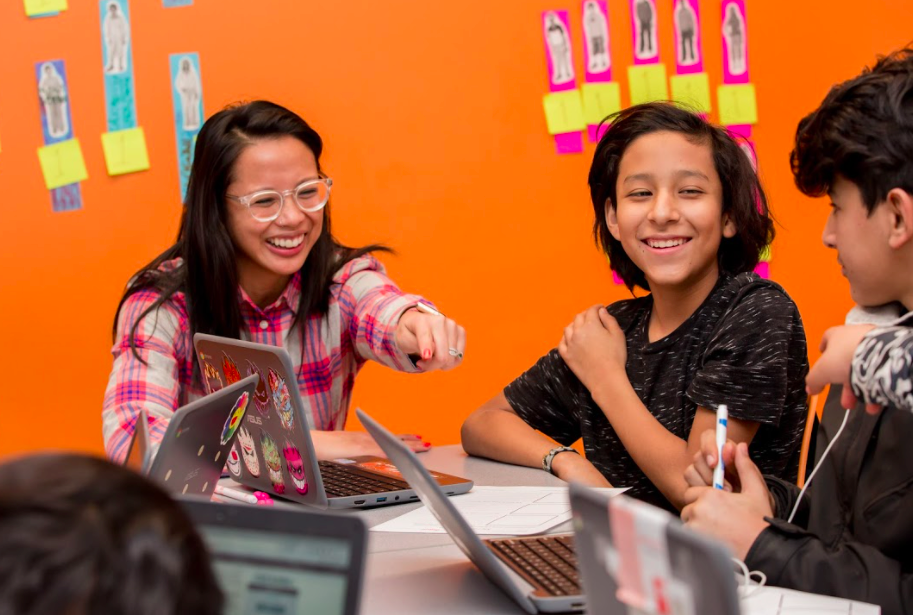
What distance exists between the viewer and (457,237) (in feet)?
9.18

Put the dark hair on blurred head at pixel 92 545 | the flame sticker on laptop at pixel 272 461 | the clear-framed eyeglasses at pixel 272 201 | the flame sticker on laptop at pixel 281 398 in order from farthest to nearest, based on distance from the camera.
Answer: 1. the clear-framed eyeglasses at pixel 272 201
2. the flame sticker on laptop at pixel 272 461
3. the flame sticker on laptop at pixel 281 398
4. the dark hair on blurred head at pixel 92 545

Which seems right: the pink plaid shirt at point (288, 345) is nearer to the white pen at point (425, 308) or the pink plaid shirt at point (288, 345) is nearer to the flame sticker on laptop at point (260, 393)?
the white pen at point (425, 308)

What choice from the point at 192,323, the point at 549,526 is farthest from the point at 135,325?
the point at 549,526

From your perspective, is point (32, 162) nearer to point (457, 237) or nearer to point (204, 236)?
point (204, 236)

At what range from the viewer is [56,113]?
8.57 ft

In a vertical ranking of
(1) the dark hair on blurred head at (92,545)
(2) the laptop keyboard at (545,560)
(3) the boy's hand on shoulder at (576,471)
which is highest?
(1) the dark hair on blurred head at (92,545)

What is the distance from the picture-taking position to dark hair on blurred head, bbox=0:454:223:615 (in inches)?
15.3

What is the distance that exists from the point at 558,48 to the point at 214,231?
125cm

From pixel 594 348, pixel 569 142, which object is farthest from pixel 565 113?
pixel 594 348

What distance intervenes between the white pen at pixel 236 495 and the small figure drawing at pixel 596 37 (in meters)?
1.74

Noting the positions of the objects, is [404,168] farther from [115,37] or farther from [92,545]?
[92,545]

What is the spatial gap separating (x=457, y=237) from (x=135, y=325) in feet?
3.79

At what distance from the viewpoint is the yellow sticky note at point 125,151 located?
8.61 feet

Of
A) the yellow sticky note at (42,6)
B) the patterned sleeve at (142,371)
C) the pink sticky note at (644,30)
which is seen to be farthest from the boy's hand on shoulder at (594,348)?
the yellow sticky note at (42,6)
